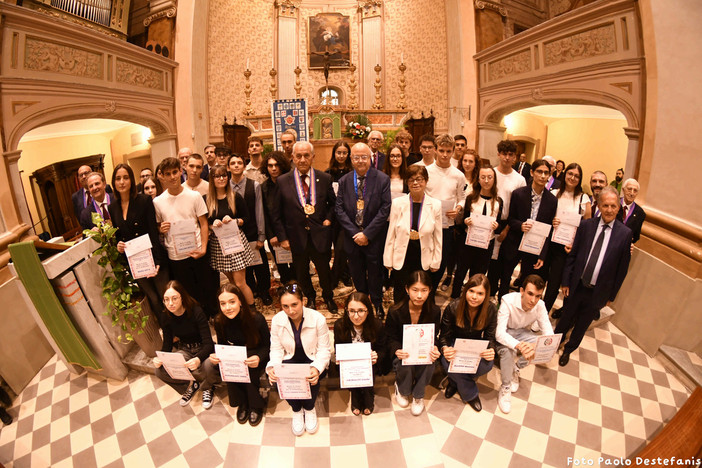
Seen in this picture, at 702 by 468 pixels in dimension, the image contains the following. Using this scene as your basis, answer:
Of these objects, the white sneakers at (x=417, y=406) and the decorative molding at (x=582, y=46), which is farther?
the decorative molding at (x=582, y=46)

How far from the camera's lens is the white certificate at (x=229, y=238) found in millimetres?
3025

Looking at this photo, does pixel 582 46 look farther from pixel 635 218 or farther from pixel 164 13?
pixel 164 13

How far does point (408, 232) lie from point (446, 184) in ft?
2.48

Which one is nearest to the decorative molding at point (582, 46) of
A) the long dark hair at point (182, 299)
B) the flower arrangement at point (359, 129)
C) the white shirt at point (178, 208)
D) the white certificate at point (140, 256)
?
the flower arrangement at point (359, 129)

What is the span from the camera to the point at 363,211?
3.08 metres

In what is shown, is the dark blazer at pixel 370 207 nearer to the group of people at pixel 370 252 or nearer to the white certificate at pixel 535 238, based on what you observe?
the group of people at pixel 370 252

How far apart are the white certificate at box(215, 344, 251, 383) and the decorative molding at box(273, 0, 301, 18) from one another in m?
10.8

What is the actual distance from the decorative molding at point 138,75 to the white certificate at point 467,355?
730 cm

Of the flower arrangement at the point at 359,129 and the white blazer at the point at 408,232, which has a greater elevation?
the flower arrangement at the point at 359,129

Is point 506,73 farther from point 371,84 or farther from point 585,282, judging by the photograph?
point 585,282

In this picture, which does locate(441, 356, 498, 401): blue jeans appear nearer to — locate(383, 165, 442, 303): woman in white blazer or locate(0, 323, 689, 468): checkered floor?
locate(0, 323, 689, 468): checkered floor

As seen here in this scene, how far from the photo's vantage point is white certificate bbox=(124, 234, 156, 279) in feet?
8.80

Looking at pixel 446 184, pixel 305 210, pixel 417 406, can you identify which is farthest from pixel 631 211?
→ pixel 305 210

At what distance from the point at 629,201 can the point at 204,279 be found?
14.2 feet
